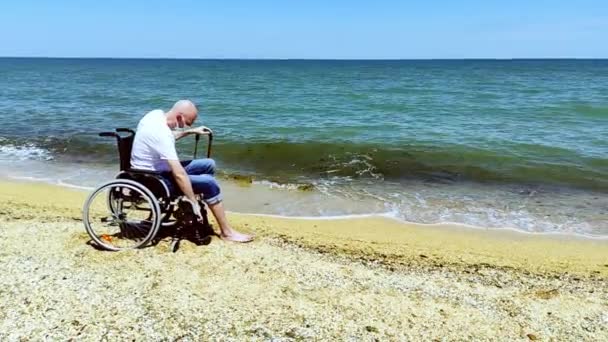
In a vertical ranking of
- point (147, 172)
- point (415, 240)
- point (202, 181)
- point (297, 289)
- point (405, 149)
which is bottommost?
point (415, 240)

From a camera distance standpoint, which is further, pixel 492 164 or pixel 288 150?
pixel 288 150

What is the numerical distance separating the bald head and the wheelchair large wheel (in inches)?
26.4

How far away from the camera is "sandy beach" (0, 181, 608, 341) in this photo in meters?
3.66

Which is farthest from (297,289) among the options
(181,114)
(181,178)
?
(181,114)

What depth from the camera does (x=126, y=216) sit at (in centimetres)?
509

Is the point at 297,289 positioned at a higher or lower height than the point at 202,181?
lower

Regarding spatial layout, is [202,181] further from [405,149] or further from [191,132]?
[405,149]

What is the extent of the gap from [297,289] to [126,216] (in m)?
1.97

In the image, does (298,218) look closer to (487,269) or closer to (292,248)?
(292,248)

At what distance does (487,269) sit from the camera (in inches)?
201

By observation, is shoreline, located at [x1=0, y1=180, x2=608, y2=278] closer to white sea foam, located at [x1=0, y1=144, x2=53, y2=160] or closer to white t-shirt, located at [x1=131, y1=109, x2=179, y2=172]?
white t-shirt, located at [x1=131, y1=109, x2=179, y2=172]

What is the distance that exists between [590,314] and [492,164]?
741 cm

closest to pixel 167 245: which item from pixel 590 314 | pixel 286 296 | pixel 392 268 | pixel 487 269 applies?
pixel 286 296

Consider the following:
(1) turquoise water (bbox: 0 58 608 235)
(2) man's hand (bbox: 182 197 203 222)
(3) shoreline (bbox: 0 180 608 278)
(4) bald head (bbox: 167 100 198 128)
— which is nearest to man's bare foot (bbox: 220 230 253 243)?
(3) shoreline (bbox: 0 180 608 278)
